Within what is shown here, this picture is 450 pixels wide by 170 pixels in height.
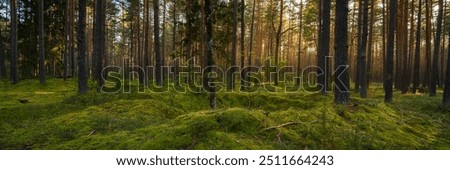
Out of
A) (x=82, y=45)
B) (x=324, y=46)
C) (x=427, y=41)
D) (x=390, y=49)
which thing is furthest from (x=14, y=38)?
(x=427, y=41)

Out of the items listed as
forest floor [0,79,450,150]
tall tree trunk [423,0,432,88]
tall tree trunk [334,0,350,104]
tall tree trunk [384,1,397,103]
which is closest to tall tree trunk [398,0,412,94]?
tall tree trunk [423,0,432,88]

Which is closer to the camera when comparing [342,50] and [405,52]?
[342,50]

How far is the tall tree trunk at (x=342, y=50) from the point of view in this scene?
8.77 meters

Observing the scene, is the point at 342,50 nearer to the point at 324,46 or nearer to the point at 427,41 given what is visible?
the point at 324,46

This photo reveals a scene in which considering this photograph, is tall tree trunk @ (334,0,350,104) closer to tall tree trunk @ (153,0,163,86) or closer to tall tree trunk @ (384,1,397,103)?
tall tree trunk @ (384,1,397,103)

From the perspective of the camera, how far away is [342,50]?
8.80 m

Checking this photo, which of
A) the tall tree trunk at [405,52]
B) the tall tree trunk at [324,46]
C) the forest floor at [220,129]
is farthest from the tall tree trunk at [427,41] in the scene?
the forest floor at [220,129]

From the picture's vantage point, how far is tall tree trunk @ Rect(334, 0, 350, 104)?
28.8 ft

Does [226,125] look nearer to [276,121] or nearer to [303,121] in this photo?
[276,121]

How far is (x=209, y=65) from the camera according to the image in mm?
9773

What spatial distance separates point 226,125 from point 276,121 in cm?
107

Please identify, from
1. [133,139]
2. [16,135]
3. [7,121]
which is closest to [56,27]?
[7,121]

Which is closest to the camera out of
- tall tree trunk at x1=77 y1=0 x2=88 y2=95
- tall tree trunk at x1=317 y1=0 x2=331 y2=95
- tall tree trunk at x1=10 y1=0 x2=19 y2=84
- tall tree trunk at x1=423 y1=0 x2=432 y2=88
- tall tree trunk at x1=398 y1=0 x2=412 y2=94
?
tall tree trunk at x1=77 y1=0 x2=88 y2=95

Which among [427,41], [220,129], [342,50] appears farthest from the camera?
[427,41]
